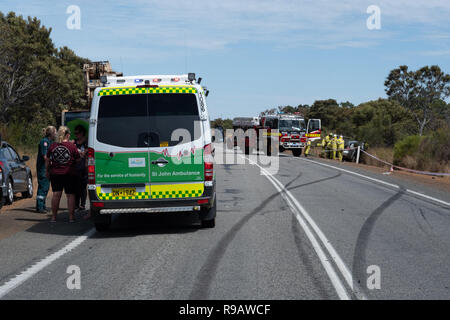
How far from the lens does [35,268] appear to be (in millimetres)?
6934

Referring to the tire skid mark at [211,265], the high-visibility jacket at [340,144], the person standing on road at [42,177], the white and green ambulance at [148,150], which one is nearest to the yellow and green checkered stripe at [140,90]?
the white and green ambulance at [148,150]

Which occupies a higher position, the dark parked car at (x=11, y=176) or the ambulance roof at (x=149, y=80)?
the ambulance roof at (x=149, y=80)

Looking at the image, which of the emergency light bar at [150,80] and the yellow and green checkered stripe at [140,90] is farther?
the emergency light bar at [150,80]

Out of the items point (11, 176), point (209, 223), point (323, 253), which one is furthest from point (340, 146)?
point (323, 253)

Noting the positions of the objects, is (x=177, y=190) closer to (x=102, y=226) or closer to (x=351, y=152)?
(x=102, y=226)

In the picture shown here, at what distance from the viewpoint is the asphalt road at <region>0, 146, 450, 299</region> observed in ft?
19.3

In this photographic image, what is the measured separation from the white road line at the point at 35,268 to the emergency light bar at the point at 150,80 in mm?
2621

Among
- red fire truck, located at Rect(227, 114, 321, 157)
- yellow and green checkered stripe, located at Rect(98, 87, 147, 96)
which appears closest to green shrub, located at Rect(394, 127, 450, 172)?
red fire truck, located at Rect(227, 114, 321, 157)

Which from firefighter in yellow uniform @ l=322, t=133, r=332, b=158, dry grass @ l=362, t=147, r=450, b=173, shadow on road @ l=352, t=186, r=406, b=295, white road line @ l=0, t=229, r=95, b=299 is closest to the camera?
white road line @ l=0, t=229, r=95, b=299

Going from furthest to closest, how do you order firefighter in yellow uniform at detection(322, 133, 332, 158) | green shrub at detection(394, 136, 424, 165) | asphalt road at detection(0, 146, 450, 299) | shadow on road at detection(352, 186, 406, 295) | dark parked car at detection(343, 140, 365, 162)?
firefighter in yellow uniform at detection(322, 133, 332, 158)
dark parked car at detection(343, 140, 365, 162)
green shrub at detection(394, 136, 424, 165)
shadow on road at detection(352, 186, 406, 295)
asphalt road at detection(0, 146, 450, 299)

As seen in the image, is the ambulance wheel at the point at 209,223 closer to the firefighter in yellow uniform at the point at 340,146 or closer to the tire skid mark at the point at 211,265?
the tire skid mark at the point at 211,265

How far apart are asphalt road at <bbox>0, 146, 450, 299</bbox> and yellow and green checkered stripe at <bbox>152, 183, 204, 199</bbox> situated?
0.67 meters

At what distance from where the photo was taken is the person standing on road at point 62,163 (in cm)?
1012

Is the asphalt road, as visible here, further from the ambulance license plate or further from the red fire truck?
the red fire truck
